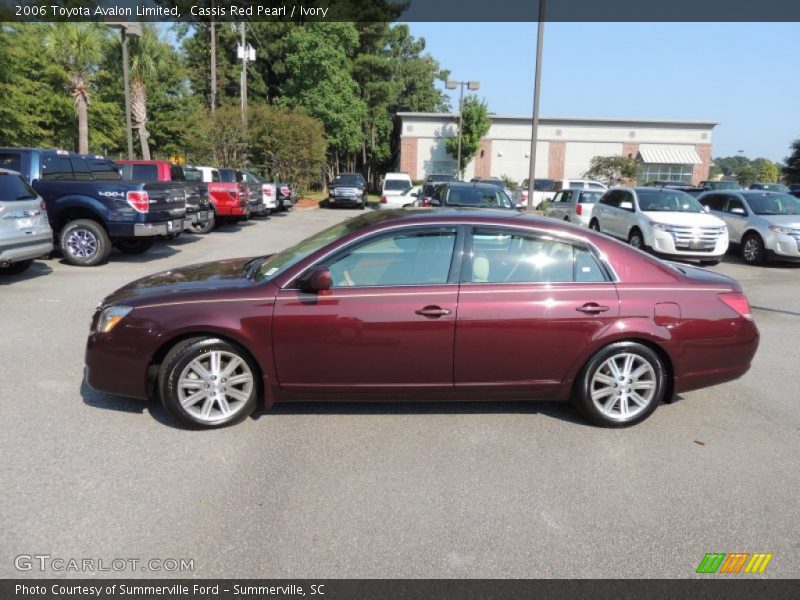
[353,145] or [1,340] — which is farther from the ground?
[353,145]

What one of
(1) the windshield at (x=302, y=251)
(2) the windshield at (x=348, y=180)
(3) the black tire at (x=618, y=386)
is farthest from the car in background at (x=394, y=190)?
(3) the black tire at (x=618, y=386)

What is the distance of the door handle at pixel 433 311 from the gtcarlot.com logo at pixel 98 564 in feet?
6.84

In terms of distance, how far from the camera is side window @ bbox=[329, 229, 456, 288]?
4.38 metres

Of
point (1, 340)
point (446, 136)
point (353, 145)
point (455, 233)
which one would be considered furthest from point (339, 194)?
point (455, 233)

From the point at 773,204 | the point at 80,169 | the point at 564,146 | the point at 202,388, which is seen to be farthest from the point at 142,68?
the point at 564,146

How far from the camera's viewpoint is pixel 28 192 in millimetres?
9445

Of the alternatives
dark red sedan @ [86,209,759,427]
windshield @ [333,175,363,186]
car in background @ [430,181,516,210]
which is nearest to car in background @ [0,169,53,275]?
dark red sedan @ [86,209,759,427]

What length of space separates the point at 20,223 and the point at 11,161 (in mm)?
3049

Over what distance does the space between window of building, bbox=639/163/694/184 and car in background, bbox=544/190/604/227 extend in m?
34.0

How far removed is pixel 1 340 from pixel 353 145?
38947 millimetres

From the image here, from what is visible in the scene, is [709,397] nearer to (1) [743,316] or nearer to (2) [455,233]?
(1) [743,316]

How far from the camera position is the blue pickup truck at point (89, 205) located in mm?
11055

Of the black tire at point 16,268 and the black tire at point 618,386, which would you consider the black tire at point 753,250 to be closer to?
the black tire at point 618,386

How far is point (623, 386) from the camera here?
4.49 m
